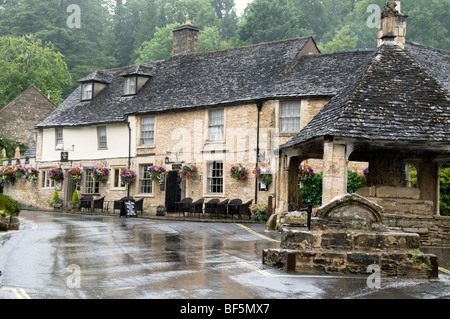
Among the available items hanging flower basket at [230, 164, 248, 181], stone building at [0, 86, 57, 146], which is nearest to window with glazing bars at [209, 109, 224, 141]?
hanging flower basket at [230, 164, 248, 181]

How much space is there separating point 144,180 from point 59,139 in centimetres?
804

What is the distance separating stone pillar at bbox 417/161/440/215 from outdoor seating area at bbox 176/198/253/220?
9.38 meters

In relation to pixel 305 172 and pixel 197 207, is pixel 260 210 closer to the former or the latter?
pixel 305 172

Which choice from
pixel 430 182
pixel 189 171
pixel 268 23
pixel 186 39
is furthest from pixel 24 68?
pixel 430 182

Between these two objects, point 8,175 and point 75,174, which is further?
point 8,175

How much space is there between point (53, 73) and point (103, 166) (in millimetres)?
29149

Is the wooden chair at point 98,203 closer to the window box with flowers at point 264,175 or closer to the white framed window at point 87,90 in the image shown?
the white framed window at point 87,90

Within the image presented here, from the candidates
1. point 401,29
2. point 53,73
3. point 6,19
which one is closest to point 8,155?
point 53,73

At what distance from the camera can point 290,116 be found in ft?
89.3

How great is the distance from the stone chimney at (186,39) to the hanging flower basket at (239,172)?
37.1ft

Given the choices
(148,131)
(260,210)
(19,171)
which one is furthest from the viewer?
(19,171)

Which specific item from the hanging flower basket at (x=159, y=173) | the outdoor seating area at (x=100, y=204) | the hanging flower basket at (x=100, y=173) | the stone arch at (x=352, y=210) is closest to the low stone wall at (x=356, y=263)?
the stone arch at (x=352, y=210)

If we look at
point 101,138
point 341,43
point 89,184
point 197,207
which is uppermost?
point 341,43

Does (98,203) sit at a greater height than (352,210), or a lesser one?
lesser
